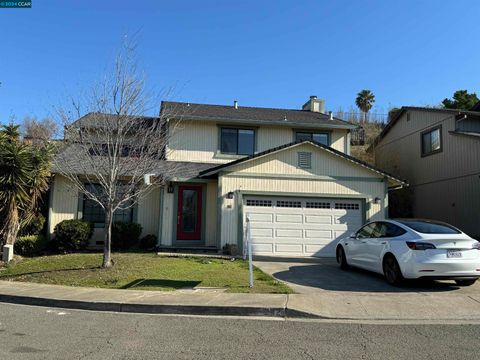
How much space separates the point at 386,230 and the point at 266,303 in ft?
13.2

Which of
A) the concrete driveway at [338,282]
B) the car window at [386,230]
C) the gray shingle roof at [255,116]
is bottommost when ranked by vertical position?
the concrete driveway at [338,282]

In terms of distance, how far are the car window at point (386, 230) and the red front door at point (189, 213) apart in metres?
8.10

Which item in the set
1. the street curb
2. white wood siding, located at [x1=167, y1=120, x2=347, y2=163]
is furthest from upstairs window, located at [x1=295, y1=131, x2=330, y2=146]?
the street curb

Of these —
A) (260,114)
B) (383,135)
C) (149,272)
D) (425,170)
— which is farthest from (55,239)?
(383,135)

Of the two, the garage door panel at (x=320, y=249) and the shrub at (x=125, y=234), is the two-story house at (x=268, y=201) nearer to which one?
the garage door panel at (x=320, y=249)

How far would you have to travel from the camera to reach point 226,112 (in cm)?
2086

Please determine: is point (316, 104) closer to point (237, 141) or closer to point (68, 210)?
point (237, 141)

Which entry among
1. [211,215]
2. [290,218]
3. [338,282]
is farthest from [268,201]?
[338,282]

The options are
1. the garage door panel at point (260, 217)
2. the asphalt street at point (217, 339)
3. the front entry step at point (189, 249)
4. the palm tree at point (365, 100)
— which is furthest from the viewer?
the palm tree at point (365, 100)

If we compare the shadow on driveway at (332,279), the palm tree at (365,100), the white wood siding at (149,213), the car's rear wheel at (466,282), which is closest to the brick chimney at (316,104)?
the white wood siding at (149,213)

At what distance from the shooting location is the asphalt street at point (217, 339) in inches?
219

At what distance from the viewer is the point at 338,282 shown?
1056 centimetres

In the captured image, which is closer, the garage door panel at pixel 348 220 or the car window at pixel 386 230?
the car window at pixel 386 230

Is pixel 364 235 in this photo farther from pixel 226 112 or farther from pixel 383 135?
pixel 383 135
